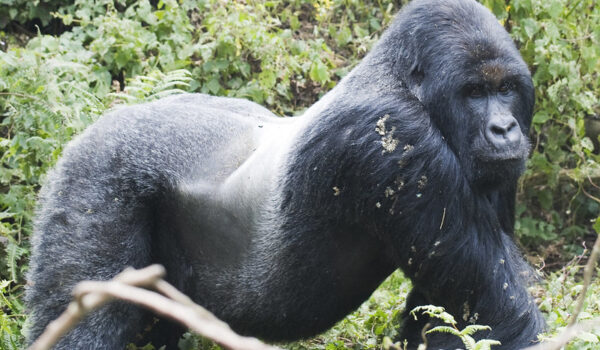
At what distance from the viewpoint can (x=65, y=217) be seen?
155 inches

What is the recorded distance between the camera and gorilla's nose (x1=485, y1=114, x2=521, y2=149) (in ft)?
11.3

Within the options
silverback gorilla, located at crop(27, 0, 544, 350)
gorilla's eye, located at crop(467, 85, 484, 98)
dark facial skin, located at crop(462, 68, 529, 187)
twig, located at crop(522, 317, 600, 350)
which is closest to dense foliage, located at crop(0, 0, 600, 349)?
silverback gorilla, located at crop(27, 0, 544, 350)

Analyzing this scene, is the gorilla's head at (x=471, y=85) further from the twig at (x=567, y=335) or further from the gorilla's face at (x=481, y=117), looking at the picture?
the twig at (x=567, y=335)

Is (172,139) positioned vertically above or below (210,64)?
above

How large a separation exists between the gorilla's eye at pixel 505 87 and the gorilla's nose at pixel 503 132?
18 centimetres

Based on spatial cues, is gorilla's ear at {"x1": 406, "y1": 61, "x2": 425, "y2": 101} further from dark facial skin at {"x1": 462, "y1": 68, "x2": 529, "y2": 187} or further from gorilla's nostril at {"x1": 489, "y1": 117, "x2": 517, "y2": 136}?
gorilla's nostril at {"x1": 489, "y1": 117, "x2": 517, "y2": 136}

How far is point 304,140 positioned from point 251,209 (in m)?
0.46

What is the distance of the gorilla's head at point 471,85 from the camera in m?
3.48

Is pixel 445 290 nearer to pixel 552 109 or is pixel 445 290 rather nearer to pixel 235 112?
pixel 235 112

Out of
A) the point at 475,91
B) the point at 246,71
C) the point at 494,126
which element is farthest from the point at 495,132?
the point at 246,71

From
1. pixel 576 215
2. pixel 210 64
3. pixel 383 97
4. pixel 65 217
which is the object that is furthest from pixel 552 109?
pixel 65 217

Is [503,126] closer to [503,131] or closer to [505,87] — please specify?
[503,131]

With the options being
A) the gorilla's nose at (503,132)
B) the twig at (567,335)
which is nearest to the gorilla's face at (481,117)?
the gorilla's nose at (503,132)

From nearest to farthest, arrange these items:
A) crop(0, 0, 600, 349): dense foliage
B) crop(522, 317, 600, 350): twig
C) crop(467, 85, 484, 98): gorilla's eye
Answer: crop(522, 317, 600, 350): twig, crop(467, 85, 484, 98): gorilla's eye, crop(0, 0, 600, 349): dense foliage
